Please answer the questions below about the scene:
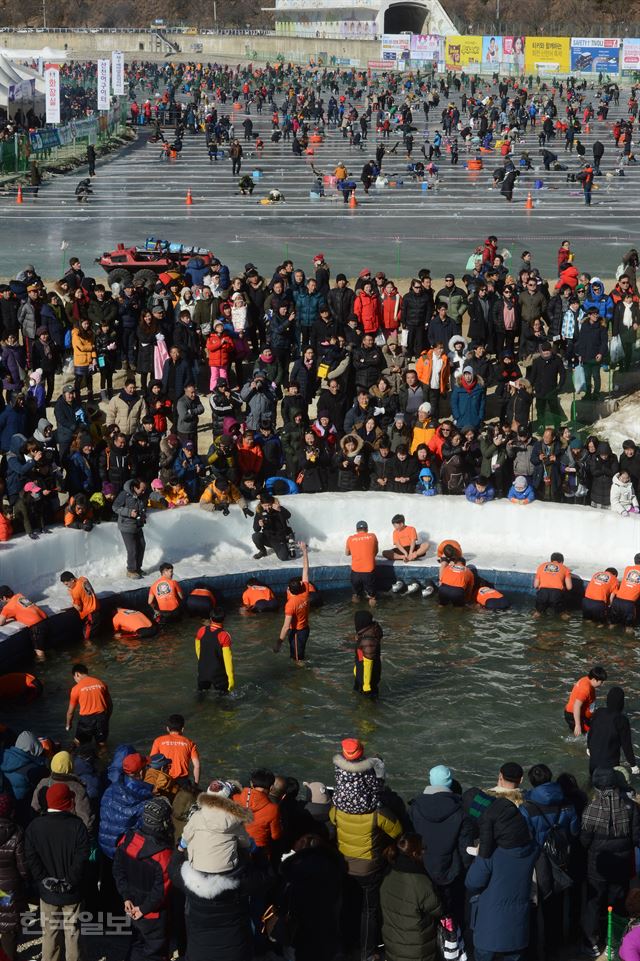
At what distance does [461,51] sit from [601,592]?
8430 cm

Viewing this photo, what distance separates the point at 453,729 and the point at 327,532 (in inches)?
185

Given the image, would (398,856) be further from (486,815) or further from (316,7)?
(316,7)

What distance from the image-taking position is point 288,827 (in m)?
9.79

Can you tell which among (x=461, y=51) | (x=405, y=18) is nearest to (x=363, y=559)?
(x=461, y=51)

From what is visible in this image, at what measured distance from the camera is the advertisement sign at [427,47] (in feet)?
308

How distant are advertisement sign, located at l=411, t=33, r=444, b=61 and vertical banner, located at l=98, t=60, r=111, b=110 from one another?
37458mm

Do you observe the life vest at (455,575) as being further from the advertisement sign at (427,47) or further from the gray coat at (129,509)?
the advertisement sign at (427,47)

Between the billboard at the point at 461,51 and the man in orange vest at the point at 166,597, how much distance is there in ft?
275

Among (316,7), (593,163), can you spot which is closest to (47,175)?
(593,163)

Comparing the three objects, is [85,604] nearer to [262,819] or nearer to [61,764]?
[61,764]

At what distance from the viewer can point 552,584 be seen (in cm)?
1562

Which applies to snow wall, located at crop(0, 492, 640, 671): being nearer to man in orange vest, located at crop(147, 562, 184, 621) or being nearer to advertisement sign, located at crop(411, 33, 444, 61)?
man in orange vest, located at crop(147, 562, 184, 621)

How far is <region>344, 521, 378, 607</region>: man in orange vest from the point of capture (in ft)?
51.7

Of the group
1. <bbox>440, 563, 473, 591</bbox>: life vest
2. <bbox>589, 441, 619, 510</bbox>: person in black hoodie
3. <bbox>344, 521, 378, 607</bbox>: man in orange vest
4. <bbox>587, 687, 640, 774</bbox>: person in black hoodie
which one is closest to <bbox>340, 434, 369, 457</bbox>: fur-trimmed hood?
<bbox>344, 521, 378, 607</bbox>: man in orange vest
